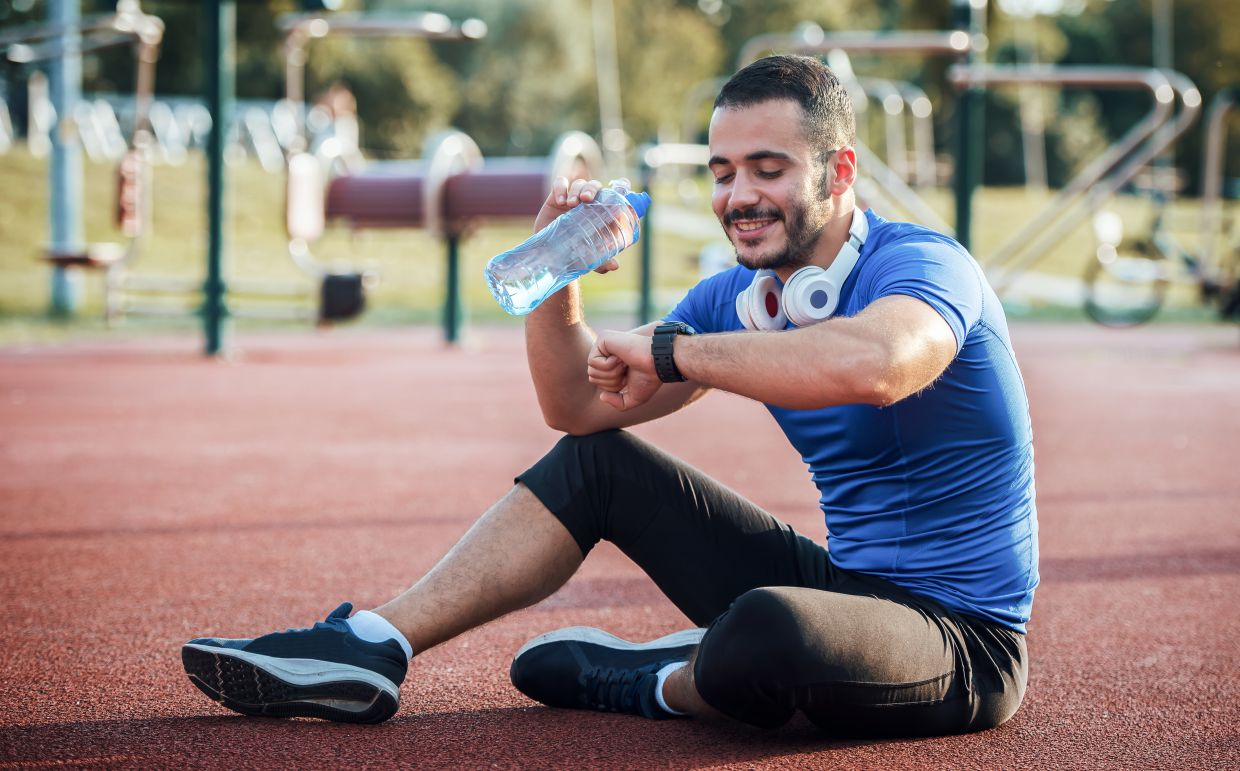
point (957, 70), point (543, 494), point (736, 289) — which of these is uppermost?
point (957, 70)

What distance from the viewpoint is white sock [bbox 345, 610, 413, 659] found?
298 cm

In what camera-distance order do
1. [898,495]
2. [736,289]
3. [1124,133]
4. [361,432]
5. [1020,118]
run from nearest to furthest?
[898,495] → [736,289] → [361,432] → [1020,118] → [1124,133]

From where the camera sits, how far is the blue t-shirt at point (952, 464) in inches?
112

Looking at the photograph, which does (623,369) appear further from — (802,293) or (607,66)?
(607,66)

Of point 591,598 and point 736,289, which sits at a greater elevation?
point 736,289

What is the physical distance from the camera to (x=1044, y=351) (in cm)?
1369

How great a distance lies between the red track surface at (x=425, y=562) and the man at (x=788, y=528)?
0.44ft

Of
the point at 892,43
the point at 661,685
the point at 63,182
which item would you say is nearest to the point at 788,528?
the point at 661,685

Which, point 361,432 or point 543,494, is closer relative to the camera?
point 543,494

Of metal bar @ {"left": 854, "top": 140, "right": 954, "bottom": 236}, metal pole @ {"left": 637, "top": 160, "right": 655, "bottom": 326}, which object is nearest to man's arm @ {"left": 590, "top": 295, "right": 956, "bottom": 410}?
metal bar @ {"left": 854, "top": 140, "right": 954, "bottom": 236}

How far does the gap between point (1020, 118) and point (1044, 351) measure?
120 ft

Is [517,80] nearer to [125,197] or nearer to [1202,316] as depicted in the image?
[1202,316]

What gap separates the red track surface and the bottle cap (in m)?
1.13

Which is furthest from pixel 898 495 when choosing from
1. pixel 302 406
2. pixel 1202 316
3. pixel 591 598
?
pixel 1202 316
